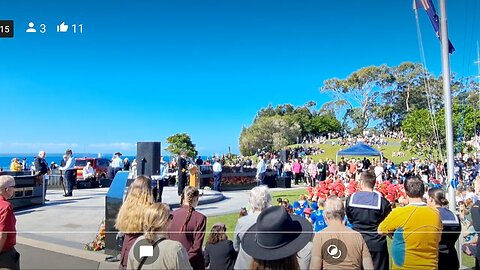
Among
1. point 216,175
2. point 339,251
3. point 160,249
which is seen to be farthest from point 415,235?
point 216,175

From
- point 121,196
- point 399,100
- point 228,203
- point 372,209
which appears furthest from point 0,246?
point 399,100

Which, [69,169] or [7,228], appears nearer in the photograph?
[7,228]

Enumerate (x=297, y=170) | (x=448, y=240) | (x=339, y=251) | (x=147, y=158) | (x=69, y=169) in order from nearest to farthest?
(x=339, y=251), (x=448, y=240), (x=147, y=158), (x=69, y=169), (x=297, y=170)

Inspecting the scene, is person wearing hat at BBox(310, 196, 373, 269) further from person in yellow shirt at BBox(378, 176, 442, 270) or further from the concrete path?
the concrete path

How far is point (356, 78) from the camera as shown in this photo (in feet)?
247

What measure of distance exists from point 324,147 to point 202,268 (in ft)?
201

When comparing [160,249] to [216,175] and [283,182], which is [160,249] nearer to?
[216,175]

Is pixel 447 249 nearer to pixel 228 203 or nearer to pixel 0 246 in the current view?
pixel 0 246

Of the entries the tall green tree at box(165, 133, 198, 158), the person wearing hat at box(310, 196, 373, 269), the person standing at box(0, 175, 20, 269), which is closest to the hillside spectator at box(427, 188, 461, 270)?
the person wearing hat at box(310, 196, 373, 269)

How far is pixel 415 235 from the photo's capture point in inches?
146

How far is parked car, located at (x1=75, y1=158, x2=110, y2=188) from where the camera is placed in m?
21.7

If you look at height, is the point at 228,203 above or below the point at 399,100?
below

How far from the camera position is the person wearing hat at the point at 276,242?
2180mm

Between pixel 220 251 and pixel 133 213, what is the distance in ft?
3.75
